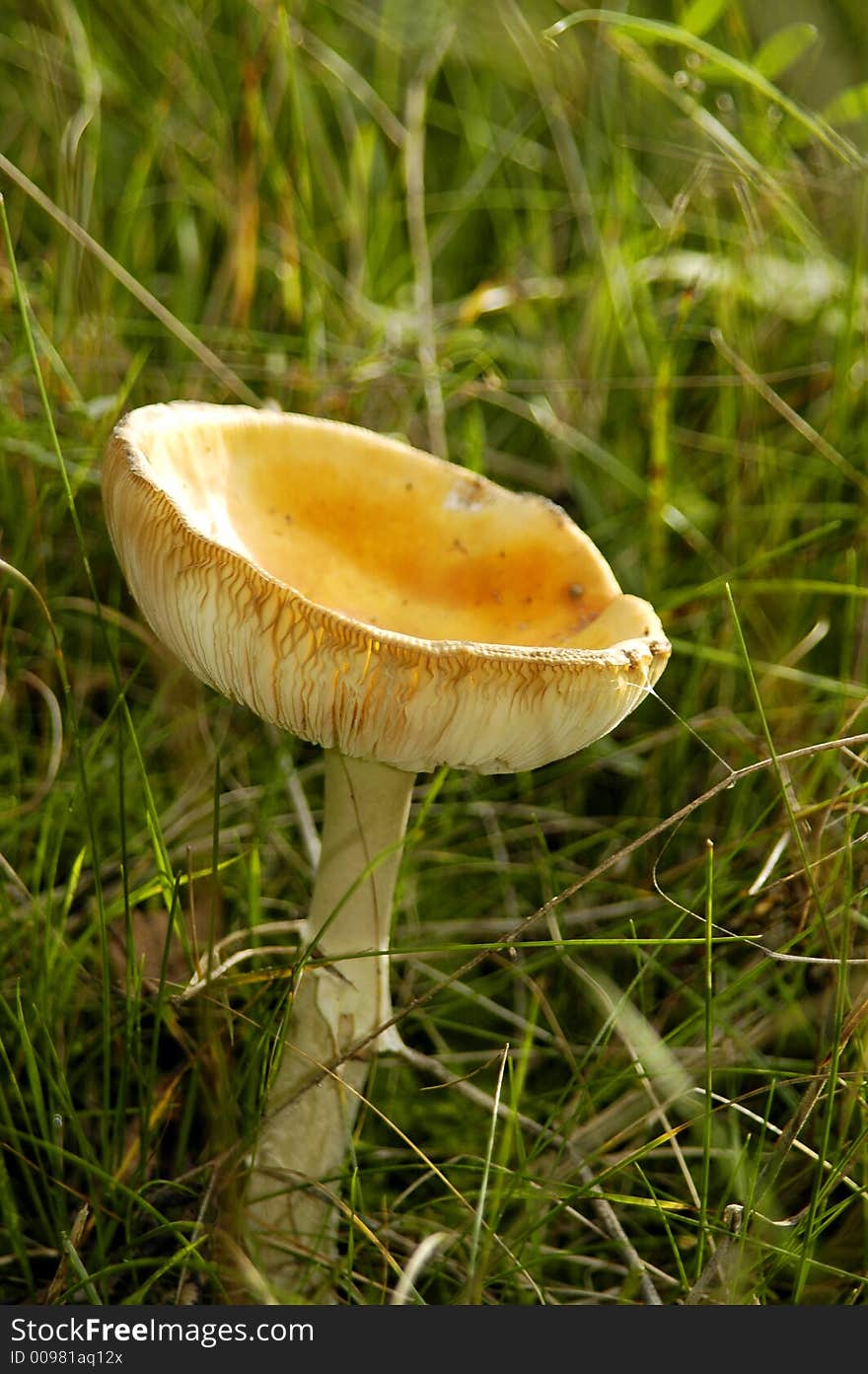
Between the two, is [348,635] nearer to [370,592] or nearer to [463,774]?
[370,592]

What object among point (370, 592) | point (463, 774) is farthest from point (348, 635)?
point (463, 774)

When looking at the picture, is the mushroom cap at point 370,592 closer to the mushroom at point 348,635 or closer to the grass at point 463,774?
the mushroom at point 348,635

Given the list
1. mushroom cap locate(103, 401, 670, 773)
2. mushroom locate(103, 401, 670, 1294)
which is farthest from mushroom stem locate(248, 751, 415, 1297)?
mushroom cap locate(103, 401, 670, 773)

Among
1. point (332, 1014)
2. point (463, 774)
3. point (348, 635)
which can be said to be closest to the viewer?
point (348, 635)

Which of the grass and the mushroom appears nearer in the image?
the mushroom

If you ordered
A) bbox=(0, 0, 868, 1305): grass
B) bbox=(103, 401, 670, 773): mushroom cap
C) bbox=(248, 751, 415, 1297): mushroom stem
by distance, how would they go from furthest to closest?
bbox=(248, 751, 415, 1297): mushroom stem, bbox=(0, 0, 868, 1305): grass, bbox=(103, 401, 670, 773): mushroom cap

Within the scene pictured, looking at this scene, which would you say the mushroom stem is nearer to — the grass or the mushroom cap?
the grass

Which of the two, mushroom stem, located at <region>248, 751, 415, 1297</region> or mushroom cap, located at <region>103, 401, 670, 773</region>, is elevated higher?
mushroom cap, located at <region>103, 401, 670, 773</region>

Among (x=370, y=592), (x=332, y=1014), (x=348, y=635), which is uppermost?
(x=348, y=635)
